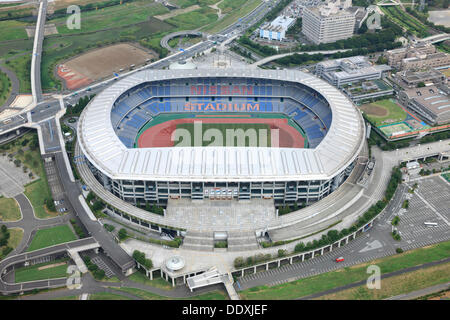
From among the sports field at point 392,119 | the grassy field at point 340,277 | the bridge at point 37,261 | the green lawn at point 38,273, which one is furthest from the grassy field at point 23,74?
the sports field at point 392,119

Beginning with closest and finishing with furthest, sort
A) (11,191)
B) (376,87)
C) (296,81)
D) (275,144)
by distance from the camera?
(11,191) < (275,144) < (296,81) < (376,87)

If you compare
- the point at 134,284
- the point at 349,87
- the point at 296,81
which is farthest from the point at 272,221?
the point at 349,87

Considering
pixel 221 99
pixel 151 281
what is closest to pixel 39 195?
pixel 151 281

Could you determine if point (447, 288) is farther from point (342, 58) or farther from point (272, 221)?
point (342, 58)

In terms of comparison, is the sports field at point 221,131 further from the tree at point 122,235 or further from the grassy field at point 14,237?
the grassy field at point 14,237

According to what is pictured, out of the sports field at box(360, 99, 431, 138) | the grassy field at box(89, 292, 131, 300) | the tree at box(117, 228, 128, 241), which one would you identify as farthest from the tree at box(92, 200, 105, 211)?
the sports field at box(360, 99, 431, 138)
